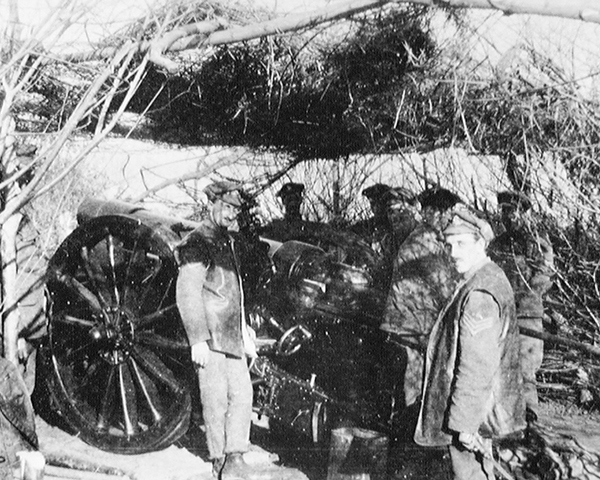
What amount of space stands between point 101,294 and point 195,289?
4.20ft

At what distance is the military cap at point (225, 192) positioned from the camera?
5.23 meters

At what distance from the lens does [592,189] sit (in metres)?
5.08

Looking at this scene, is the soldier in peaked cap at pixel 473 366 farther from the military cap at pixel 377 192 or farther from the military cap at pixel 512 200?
the military cap at pixel 377 192

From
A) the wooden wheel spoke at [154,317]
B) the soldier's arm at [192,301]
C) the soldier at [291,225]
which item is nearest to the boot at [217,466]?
the soldier's arm at [192,301]

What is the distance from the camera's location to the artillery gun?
533 centimetres

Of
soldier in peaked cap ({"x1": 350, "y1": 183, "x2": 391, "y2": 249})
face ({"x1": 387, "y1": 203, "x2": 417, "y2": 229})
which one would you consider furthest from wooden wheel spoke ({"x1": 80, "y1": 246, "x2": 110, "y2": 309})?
face ({"x1": 387, "y1": 203, "x2": 417, "y2": 229})

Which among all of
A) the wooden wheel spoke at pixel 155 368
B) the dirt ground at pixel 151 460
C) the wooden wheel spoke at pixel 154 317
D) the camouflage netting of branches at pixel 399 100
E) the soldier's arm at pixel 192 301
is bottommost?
the dirt ground at pixel 151 460

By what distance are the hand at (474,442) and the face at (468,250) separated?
0.88 metres

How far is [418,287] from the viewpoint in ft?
18.1

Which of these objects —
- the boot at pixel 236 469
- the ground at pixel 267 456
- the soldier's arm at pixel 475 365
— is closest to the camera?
the soldier's arm at pixel 475 365

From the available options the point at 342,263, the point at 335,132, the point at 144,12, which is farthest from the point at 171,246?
the point at 335,132

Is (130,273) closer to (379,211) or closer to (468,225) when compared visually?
(379,211)

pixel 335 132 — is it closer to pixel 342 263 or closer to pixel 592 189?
pixel 342 263

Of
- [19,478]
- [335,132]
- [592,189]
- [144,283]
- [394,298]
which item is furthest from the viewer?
[335,132]
